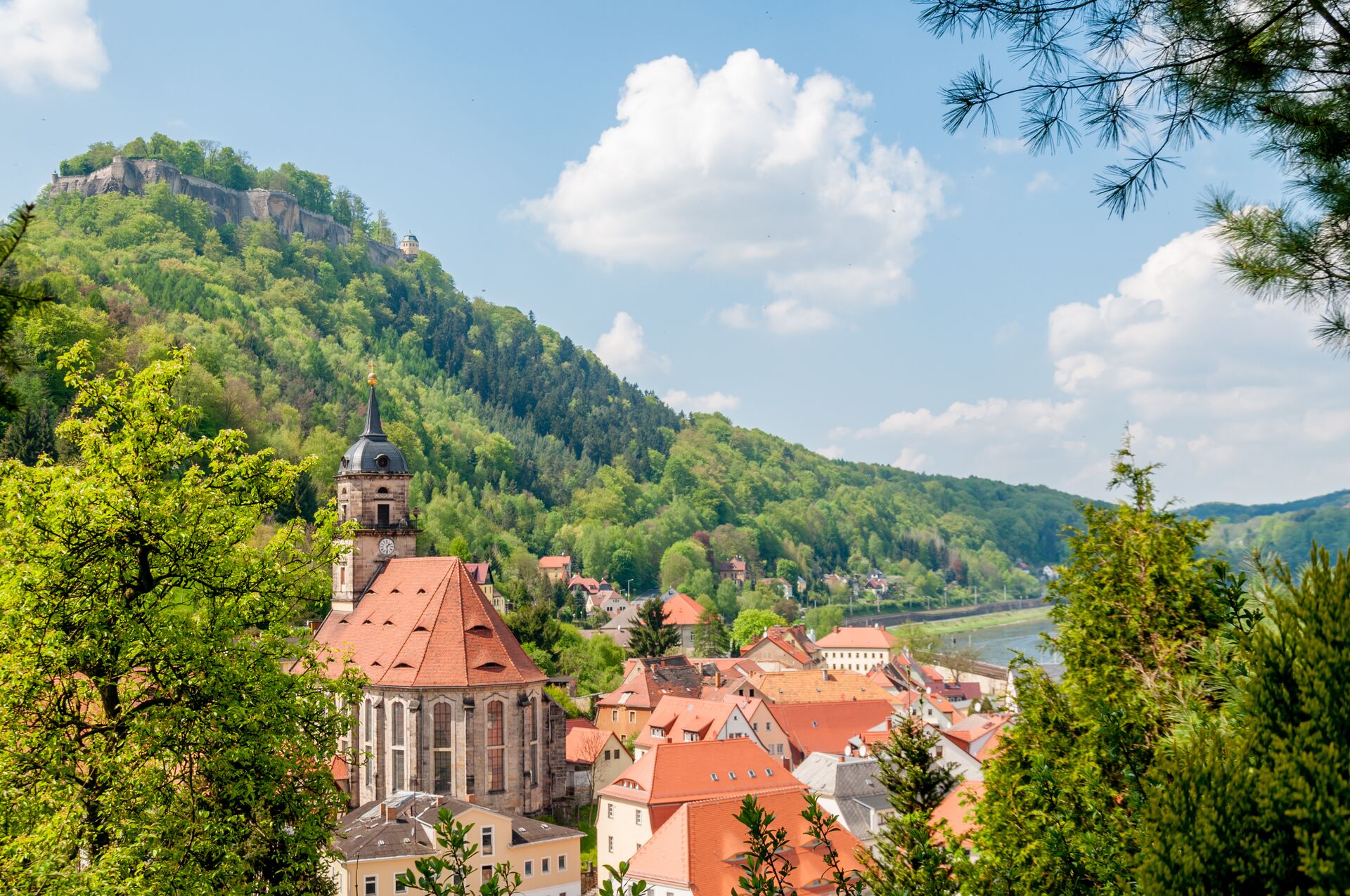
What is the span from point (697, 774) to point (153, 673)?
2835cm

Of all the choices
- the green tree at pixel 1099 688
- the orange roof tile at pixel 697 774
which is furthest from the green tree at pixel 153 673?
the orange roof tile at pixel 697 774

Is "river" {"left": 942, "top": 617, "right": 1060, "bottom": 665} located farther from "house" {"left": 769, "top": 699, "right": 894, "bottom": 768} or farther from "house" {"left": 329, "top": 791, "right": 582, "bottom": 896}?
"house" {"left": 329, "top": 791, "right": 582, "bottom": 896}

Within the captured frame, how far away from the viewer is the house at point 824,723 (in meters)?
55.4

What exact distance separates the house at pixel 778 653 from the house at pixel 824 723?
25.9 m

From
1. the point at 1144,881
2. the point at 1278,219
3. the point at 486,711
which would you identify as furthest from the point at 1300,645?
the point at 486,711

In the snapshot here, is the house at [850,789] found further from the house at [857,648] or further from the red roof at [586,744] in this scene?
the house at [857,648]

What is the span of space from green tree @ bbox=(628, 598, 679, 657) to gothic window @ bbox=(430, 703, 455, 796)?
127 ft

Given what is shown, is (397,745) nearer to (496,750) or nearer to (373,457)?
(496,750)

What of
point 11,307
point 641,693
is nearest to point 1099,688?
point 11,307

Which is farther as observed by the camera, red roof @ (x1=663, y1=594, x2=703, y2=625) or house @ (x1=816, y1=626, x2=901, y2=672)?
red roof @ (x1=663, y1=594, x2=703, y2=625)

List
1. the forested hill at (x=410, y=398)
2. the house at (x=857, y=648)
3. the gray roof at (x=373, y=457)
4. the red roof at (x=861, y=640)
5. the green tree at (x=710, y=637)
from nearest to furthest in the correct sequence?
1. the gray roof at (x=373, y=457)
2. the forested hill at (x=410, y=398)
3. the green tree at (x=710, y=637)
4. the house at (x=857, y=648)
5. the red roof at (x=861, y=640)

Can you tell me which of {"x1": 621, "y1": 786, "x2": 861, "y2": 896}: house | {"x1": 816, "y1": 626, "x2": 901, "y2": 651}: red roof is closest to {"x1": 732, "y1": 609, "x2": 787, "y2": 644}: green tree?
{"x1": 816, "y1": 626, "x2": 901, "y2": 651}: red roof

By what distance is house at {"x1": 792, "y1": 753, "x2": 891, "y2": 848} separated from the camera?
38625 mm

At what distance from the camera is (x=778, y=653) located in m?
88.2
